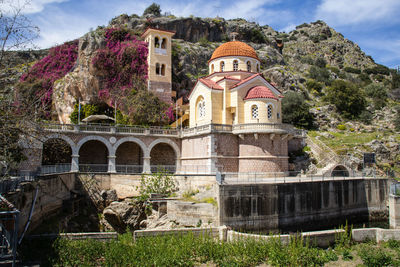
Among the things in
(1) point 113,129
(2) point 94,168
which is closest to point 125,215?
(2) point 94,168

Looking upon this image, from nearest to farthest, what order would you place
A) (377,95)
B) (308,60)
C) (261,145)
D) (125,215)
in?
(125,215), (261,145), (377,95), (308,60)

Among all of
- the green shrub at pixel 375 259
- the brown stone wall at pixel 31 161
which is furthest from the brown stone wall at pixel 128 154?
the green shrub at pixel 375 259

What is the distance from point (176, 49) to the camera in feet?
160

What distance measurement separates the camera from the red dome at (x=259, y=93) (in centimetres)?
2697

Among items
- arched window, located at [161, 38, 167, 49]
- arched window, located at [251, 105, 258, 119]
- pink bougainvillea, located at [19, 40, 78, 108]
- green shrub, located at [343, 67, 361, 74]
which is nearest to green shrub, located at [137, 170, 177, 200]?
arched window, located at [251, 105, 258, 119]

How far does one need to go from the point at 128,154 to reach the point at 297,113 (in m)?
25.0

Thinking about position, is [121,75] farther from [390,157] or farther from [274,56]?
[274,56]

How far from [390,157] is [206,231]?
96.0 ft

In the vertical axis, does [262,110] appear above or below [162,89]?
below

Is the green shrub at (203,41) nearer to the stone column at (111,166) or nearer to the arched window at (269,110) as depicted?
the arched window at (269,110)

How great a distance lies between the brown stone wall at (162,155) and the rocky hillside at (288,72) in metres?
11.5

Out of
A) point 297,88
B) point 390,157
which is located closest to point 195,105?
point 390,157

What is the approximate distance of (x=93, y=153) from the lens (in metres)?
32.3

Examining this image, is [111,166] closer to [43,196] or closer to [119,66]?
[43,196]
